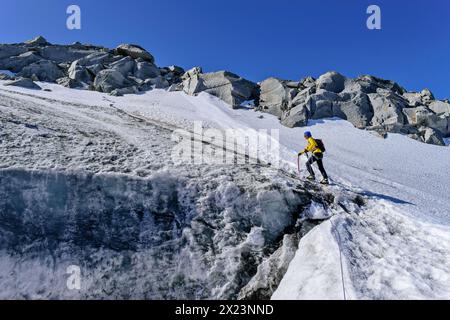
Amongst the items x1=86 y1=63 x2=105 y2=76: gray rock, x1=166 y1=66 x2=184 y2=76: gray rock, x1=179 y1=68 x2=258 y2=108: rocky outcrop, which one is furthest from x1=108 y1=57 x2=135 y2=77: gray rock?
x1=179 y1=68 x2=258 y2=108: rocky outcrop

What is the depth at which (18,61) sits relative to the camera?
1870 inches

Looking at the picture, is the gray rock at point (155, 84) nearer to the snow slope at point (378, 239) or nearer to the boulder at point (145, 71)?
the boulder at point (145, 71)

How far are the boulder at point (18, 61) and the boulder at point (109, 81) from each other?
13812 millimetres

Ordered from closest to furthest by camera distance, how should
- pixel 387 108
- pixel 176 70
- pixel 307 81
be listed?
pixel 387 108 → pixel 307 81 → pixel 176 70

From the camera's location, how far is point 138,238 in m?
10.5

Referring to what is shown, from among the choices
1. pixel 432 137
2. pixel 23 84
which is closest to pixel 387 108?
pixel 432 137

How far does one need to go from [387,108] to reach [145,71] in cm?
2951

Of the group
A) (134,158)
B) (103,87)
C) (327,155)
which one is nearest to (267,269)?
(134,158)

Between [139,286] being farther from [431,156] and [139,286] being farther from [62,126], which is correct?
[431,156]

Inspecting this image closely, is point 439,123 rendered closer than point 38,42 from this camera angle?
Yes

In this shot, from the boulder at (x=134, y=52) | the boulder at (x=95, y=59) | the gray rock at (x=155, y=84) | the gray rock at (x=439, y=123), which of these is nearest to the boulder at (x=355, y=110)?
the gray rock at (x=439, y=123)

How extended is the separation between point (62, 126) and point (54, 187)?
5.47m

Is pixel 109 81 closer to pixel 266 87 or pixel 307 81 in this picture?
pixel 266 87

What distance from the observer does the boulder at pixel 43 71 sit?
42.9 meters
